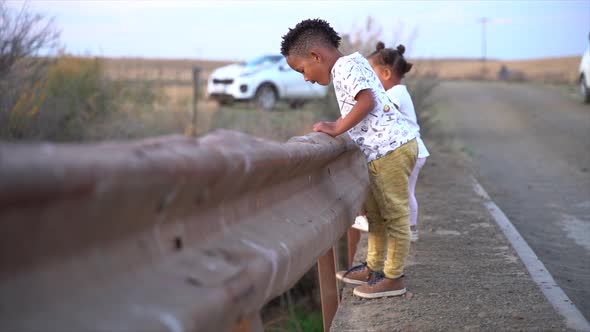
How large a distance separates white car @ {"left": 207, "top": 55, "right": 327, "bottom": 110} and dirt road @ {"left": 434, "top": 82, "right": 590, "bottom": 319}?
4118 millimetres

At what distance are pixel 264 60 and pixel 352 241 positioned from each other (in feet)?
60.4

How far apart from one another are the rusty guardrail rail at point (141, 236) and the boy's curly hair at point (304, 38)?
1.68 m

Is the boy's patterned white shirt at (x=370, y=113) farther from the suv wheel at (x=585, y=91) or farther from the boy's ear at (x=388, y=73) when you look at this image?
the suv wheel at (x=585, y=91)

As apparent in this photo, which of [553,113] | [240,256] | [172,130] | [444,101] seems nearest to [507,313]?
[240,256]

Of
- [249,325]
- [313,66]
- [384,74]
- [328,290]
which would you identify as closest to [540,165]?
[384,74]

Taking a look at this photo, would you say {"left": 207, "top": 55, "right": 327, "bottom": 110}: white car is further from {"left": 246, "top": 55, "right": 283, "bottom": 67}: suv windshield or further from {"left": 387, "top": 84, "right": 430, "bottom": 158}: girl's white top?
{"left": 387, "top": 84, "right": 430, "bottom": 158}: girl's white top

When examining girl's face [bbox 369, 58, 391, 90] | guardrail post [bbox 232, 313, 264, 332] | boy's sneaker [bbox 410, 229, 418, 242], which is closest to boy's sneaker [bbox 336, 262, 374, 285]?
boy's sneaker [bbox 410, 229, 418, 242]

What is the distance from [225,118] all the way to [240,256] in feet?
51.0

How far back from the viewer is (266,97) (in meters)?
23.3

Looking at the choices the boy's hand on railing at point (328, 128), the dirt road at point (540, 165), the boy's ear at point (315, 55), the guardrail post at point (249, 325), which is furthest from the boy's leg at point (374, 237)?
the guardrail post at point (249, 325)

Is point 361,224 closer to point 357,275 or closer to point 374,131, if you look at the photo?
point 357,275

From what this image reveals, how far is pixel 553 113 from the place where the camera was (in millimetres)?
20688

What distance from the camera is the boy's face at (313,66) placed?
4.76 metres

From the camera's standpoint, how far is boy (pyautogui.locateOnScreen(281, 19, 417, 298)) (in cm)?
464
